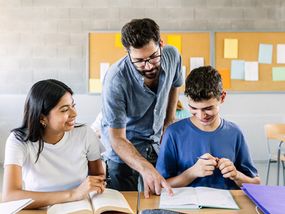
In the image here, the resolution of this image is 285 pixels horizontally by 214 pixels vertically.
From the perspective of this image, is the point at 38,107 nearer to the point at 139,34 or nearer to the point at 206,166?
the point at 139,34

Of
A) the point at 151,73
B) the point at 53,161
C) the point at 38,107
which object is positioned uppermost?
the point at 151,73

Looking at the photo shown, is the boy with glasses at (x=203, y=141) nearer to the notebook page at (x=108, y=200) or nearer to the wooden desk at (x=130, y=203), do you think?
the wooden desk at (x=130, y=203)

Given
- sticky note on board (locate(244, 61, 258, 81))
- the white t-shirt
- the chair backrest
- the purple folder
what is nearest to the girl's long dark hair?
the white t-shirt

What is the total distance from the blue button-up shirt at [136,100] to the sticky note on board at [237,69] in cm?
231

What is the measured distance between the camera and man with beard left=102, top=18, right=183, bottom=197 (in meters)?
1.49

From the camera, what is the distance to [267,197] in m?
1.15

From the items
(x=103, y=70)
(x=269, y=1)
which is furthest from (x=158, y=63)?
(x=269, y=1)

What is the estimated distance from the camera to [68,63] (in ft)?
13.4

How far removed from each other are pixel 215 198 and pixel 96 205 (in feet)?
Answer: 1.26

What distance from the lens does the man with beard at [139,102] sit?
58.7 inches

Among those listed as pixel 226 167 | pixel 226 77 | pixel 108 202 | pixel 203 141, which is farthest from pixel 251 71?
pixel 108 202

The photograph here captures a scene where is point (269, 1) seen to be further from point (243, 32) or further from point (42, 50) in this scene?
point (42, 50)

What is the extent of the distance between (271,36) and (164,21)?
45.3 inches

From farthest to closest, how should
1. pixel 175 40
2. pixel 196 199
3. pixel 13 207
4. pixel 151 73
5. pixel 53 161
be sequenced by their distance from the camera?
pixel 175 40
pixel 151 73
pixel 53 161
pixel 196 199
pixel 13 207
